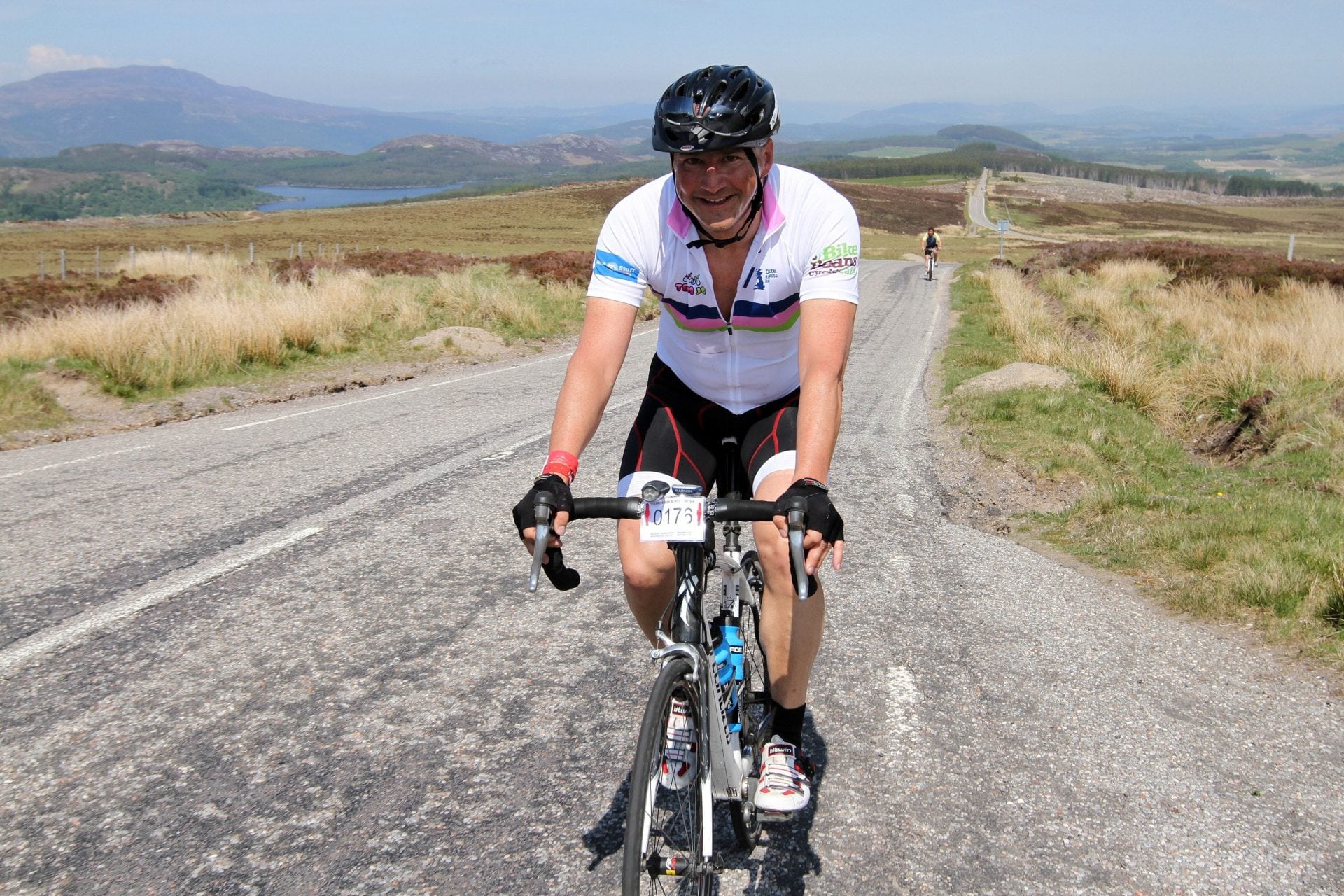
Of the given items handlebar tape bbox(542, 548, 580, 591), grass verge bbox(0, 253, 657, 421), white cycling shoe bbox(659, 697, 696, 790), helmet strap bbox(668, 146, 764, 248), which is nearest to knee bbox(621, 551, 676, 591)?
handlebar tape bbox(542, 548, 580, 591)

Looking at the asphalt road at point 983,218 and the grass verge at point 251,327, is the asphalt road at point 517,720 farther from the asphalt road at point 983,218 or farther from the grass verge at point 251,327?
the asphalt road at point 983,218

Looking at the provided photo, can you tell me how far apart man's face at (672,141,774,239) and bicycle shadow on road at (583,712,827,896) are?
1.72m

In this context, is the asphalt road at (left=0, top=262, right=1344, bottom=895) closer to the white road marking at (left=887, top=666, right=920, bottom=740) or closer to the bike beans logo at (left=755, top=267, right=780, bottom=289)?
the white road marking at (left=887, top=666, right=920, bottom=740)

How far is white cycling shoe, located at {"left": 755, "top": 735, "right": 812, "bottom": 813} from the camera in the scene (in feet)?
8.92

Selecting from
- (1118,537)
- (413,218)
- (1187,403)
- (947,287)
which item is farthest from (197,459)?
(413,218)

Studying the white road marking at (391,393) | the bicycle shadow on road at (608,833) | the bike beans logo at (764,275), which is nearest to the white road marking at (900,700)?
the bicycle shadow on road at (608,833)

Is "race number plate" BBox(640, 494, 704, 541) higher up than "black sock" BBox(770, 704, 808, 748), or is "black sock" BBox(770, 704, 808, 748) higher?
"race number plate" BBox(640, 494, 704, 541)

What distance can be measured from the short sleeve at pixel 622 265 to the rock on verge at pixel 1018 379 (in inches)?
363

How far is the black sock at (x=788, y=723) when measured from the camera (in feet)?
9.62

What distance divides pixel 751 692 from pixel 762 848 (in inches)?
17.8

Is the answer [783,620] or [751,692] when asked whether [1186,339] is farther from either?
[783,620]

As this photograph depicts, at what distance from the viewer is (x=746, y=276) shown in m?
2.87

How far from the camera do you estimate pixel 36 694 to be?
3.69 meters

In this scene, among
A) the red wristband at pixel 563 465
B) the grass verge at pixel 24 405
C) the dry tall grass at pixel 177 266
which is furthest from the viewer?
the dry tall grass at pixel 177 266
